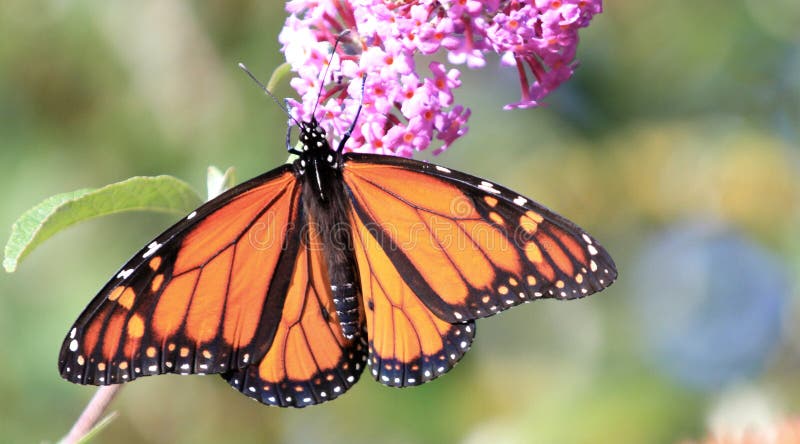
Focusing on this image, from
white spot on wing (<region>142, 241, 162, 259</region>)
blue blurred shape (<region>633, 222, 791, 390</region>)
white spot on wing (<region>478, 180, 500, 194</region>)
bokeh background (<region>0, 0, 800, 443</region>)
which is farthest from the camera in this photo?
blue blurred shape (<region>633, 222, 791, 390</region>)

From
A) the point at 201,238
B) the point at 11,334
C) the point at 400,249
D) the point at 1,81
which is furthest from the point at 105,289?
the point at 1,81

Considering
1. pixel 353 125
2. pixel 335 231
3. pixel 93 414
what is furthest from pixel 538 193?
pixel 93 414

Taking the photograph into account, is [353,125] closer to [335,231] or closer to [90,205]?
[335,231]

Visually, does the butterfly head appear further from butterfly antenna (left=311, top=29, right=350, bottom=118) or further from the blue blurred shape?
the blue blurred shape

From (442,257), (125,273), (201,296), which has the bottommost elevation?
(442,257)

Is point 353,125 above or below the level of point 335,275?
above

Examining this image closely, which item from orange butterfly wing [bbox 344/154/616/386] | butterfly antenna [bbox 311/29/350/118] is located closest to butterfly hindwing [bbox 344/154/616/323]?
orange butterfly wing [bbox 344/154/616/386]

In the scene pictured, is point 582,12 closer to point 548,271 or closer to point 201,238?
point 548,271
